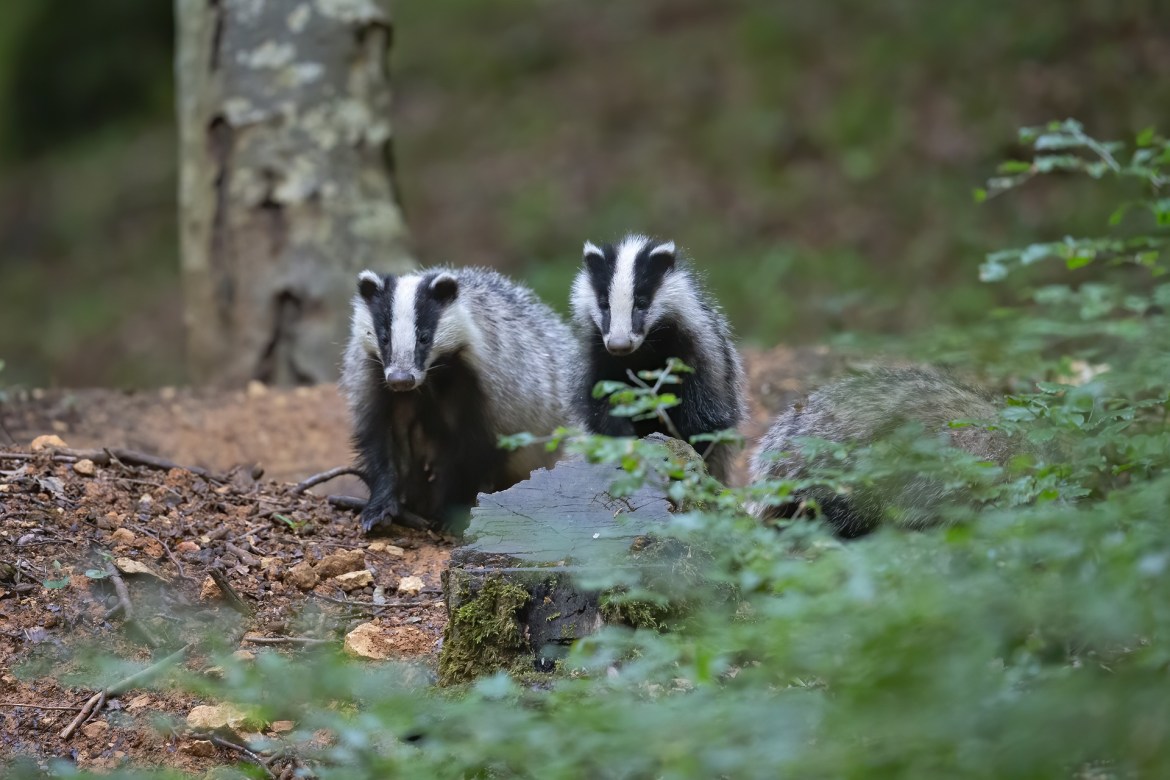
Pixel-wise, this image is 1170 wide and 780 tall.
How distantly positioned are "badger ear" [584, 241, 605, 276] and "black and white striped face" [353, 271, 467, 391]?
621 millimetres

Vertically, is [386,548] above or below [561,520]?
below

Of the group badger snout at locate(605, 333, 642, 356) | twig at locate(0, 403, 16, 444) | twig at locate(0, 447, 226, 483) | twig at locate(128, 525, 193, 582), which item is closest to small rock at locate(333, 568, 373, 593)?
twig at locate(128, 525, 193, 582)

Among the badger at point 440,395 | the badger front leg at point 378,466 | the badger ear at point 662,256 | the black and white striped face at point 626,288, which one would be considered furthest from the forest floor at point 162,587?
the badger ear at point 662,256

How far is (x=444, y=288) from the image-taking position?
5.66 meters

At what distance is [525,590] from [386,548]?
5.82 feet

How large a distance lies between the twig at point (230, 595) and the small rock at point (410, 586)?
577 millimetres

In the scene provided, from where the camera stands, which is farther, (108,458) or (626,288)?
(626,288)

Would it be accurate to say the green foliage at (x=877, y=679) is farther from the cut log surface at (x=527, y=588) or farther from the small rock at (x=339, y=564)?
the small rock at (x=339, y=564)

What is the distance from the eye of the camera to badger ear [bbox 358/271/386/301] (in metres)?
5.59

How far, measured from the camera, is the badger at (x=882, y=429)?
4633mm

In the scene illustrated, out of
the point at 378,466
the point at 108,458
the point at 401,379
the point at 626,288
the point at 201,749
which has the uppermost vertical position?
the point at 626,288

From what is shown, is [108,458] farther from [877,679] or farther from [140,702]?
[877,679]

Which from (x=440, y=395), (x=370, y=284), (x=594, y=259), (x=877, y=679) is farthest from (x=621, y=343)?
(x=877, y=679)

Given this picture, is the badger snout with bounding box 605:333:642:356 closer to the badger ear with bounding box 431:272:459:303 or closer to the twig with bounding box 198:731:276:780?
the badger ear with bounding box 431:272:459:303
